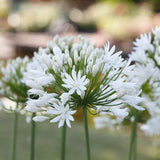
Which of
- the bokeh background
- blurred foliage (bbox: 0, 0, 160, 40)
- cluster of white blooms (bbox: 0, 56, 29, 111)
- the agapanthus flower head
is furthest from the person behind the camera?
blurred foliage (bbox: 0, 0, 160, 40)

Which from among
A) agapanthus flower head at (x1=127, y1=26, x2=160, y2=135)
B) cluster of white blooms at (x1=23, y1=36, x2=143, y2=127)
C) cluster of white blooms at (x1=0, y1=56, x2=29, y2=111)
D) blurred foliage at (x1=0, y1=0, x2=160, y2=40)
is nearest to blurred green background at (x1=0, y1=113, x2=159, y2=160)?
cluster of white blooms at (x1=0, y1=56, x2=29, y2=111)

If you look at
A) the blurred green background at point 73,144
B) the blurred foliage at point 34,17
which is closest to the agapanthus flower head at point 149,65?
the blurred green background at point 73,144

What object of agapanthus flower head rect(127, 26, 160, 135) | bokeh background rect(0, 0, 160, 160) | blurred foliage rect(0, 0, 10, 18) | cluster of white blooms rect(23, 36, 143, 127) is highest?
blurred foliage rect(0, 0, 10, 18)

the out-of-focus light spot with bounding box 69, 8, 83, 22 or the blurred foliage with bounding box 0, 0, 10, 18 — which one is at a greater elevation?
the blurred foliage with bounding box 0, 0, 10, 18

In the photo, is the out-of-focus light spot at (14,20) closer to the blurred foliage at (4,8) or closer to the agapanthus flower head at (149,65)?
the blurred foliage at (4,8)

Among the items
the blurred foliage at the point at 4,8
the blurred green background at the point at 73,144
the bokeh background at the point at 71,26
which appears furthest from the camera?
the blurred foliage at the point at 4,8

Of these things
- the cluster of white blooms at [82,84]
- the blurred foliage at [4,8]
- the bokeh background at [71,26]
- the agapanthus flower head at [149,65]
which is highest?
the blurred foliage at [4,8]

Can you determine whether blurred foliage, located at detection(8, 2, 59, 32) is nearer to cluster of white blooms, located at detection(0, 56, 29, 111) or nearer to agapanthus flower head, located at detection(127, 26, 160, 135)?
cluster of white blooms, located at detection(0, 56, 29, 111)

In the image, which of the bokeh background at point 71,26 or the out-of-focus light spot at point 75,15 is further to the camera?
the out-of-focus light spot at point 75,15

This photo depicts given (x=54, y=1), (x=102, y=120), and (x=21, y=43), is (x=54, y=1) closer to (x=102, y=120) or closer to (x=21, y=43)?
(x=21, y=43)
